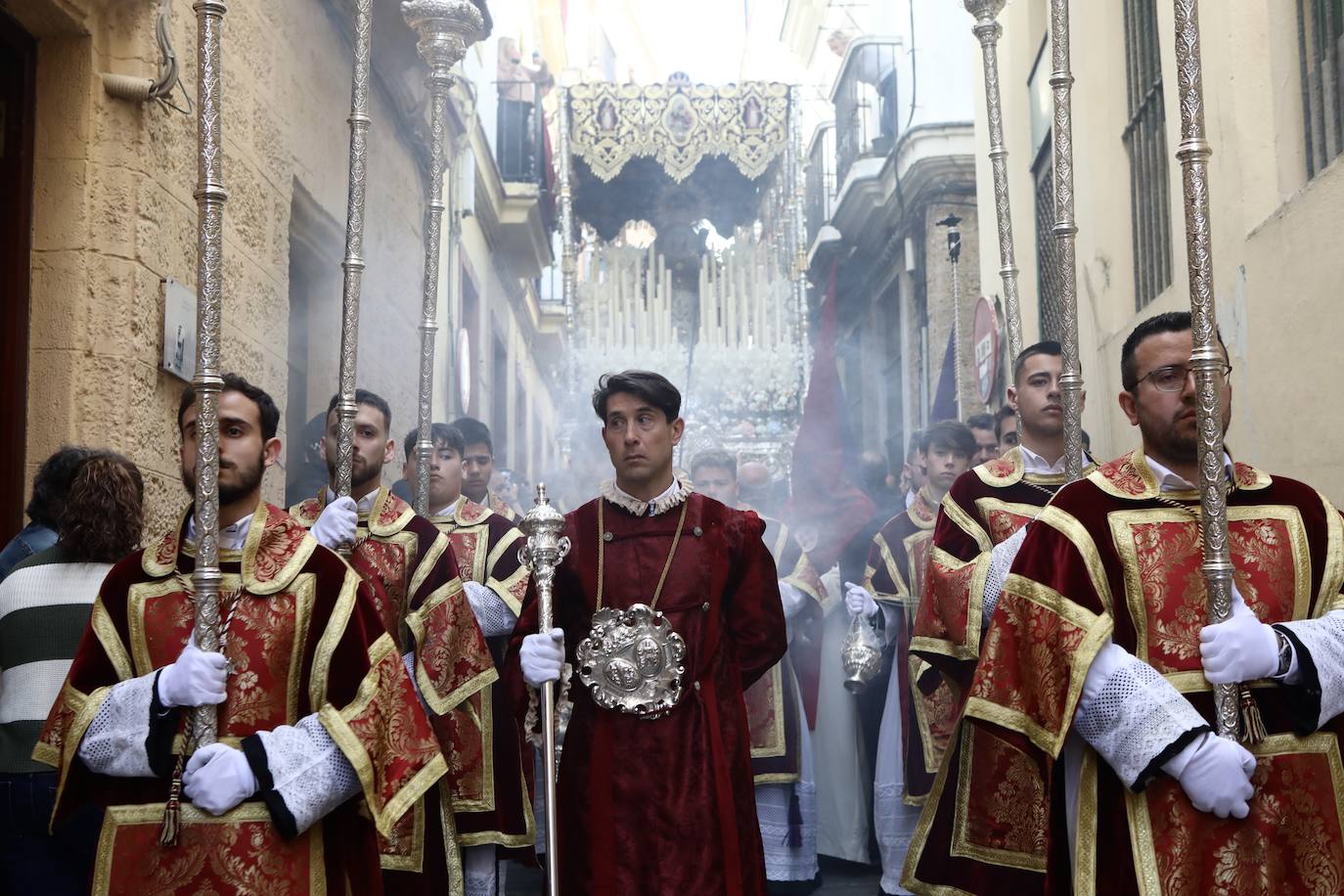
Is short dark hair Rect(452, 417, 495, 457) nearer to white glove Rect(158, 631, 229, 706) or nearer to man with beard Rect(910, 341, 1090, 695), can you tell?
man with beard Rect(910, 341, 1090, 695)

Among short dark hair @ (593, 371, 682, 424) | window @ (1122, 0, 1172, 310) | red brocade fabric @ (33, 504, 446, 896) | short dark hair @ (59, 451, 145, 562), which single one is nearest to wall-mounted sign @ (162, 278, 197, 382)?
short dark hair @ (59, 451, 145, 562)

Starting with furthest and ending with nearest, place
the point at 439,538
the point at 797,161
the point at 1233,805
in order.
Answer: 1. the point at 797,161
2. the point at 439,538
3. the point at 1233,805

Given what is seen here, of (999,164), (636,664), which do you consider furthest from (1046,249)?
(636,664)

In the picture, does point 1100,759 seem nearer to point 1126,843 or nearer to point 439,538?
point 1126,843

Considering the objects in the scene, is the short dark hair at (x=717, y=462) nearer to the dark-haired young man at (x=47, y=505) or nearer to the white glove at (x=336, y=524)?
the white glove at (x=336, y=524)

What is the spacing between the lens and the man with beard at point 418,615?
469 centimetres

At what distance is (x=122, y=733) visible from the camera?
10.2ft

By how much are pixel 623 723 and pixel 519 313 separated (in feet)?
57.7

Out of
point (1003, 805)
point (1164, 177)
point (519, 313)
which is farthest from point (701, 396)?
point (1003, 805)

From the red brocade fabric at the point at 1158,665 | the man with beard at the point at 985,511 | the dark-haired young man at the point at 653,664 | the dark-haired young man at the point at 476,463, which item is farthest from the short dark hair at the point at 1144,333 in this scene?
the dark-haired young man at the point at 476,463

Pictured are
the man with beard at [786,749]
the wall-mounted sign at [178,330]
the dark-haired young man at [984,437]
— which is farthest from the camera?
the dark-haired young man at [984,437]

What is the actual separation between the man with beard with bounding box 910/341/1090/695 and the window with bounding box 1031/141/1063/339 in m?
5.08

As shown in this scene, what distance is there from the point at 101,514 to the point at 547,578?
1.17m

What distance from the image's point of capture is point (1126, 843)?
3.06 meters
